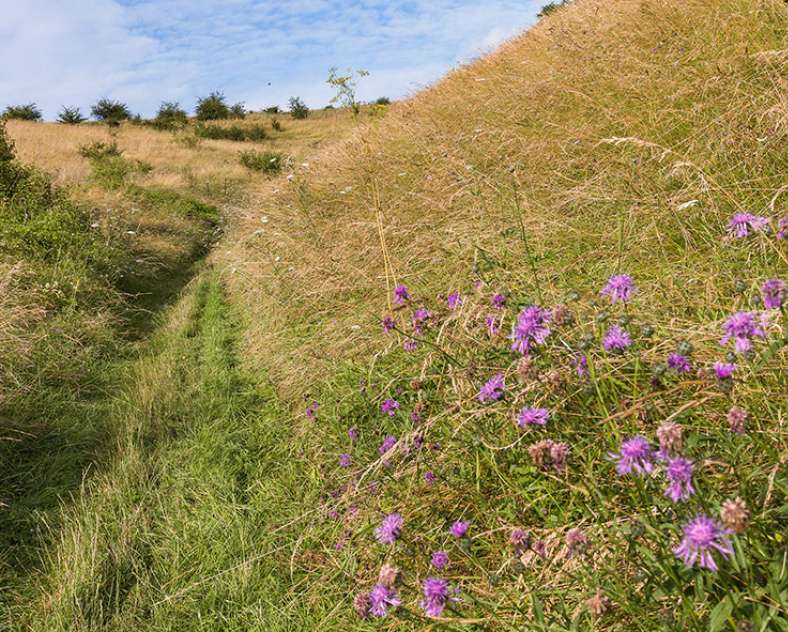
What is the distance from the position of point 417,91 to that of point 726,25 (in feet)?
20.8

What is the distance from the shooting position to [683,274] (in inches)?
84.3

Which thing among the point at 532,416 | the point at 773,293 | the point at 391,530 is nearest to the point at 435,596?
the point at 391,530

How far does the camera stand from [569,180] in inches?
131

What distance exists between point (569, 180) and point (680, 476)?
272 cm

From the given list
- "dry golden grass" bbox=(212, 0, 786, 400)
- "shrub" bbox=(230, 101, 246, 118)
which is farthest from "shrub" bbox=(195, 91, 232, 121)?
"dry golden grass" bbox=(212, 0, 786, 400)

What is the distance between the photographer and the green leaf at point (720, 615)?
0.89 meters

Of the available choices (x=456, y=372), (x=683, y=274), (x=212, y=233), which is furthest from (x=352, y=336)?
(x=212, y=233)

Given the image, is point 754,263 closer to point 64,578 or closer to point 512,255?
point 512,255

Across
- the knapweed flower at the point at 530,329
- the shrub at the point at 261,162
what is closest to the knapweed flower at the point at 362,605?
the knapweed flower at the point at 530,329

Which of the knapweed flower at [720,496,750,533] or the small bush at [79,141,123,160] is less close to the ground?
the small bush at [79,141,123,160]

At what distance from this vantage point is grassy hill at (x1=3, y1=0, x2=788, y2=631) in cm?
117

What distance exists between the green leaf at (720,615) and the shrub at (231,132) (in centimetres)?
2943

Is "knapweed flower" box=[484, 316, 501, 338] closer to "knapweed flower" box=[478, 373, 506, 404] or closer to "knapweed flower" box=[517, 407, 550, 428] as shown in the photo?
"knapweed flower" box=[478, 373, 506, 404]

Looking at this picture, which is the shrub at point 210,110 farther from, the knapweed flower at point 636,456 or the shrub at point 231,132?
the knapweed flower at point 636,456
